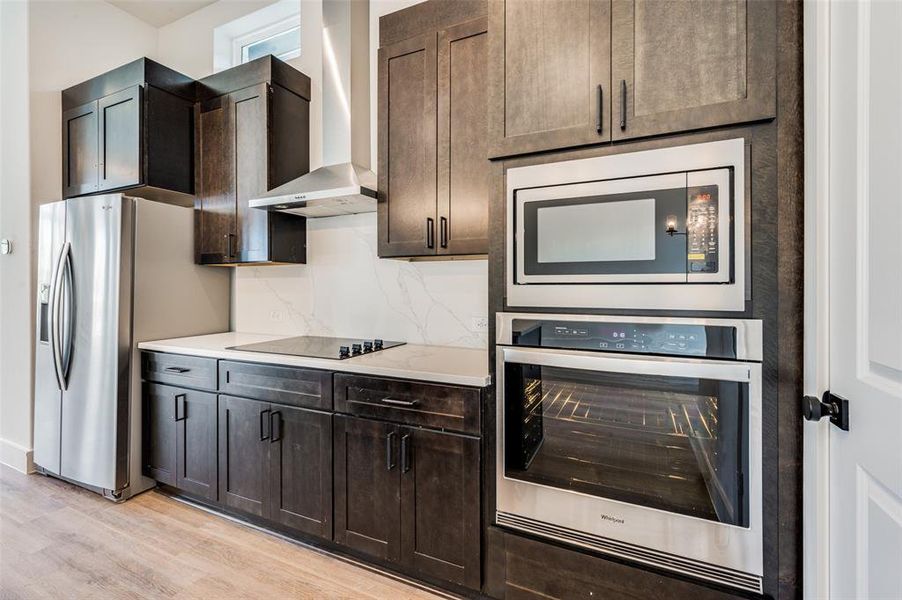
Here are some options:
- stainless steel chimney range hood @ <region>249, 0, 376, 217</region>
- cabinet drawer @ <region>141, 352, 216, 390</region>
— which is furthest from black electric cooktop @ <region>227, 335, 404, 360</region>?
→ stainless steel chimney range hood @ <region>249, 0, 376, 217</region>

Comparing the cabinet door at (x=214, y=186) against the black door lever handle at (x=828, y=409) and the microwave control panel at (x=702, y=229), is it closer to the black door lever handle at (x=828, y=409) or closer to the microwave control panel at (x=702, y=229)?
the microwave control panel at (x=702, y=229)

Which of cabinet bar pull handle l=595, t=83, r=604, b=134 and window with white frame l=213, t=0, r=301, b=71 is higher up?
window with white frame l=213, t=0, r=301, b=71

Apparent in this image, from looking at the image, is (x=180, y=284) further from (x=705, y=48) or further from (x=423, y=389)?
(x=705, y=48)

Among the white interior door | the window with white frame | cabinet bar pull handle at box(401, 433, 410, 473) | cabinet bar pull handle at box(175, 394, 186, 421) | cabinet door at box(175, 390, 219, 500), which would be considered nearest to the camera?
the white interior door

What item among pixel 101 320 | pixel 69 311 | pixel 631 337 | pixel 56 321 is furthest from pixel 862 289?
pixel 56 321

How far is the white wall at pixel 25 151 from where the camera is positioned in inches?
117

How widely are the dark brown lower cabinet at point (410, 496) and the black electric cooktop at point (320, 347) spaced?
0.36 m

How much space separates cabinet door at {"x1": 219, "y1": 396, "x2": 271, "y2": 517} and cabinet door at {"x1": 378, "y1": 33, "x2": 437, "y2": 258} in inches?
42.6

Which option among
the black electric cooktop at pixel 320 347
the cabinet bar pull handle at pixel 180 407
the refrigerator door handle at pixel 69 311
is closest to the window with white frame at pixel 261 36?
the refrigerator door handle at pixel 69 311

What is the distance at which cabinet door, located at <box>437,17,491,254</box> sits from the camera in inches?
79.7

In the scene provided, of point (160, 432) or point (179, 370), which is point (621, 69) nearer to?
point (179, 370)

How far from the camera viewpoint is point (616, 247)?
1465 mm

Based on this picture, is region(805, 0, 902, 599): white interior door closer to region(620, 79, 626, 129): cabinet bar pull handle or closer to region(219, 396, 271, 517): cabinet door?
region(620, 79, 626, 129): cabinet bar pull handle

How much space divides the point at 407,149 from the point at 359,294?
3.34ft
